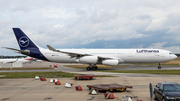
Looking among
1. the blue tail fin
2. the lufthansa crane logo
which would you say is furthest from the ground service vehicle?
the lufthansa crane logo

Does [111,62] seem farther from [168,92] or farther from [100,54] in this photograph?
[168,92]

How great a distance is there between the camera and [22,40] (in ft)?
137

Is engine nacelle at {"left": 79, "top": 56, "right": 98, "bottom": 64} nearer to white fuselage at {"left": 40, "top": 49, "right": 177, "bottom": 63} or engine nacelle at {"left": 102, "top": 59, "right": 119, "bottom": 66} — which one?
engine nacelle at {"left": 102, "top": 59, "right": 119, "bottom": 66}

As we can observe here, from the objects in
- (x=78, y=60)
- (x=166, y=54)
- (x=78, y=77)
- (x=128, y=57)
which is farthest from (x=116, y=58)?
(x=78, y=77)

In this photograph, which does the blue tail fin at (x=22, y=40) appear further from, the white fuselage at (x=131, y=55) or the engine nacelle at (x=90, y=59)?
the engine nacelle at (x=90, y=59)

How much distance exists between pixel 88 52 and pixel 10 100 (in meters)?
31.1

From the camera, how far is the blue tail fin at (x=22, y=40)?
137 ft

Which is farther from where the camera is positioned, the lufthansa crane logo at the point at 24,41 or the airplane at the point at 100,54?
the lufthansa crane logo at the point at 24,41

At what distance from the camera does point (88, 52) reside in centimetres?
4278

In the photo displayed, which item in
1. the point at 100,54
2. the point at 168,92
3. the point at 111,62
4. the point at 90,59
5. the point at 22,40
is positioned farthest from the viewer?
the point at 100,54

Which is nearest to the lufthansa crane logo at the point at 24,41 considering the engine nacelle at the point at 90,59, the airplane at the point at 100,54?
the airplane at the point at 100,54

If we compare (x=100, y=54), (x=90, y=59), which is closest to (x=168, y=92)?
(x=90, y=59)

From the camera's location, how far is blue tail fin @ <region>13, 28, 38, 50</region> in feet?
137

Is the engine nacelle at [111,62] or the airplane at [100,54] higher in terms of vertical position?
the airplane at [100,54]
